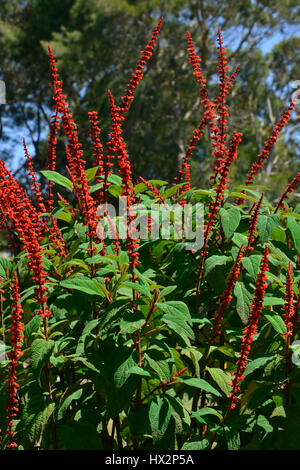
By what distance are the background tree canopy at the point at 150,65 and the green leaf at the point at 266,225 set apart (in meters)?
17.1

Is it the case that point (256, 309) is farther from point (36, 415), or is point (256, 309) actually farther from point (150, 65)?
point (150, 65)

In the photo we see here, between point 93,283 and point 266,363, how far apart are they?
63 cm

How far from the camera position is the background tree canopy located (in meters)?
21.3

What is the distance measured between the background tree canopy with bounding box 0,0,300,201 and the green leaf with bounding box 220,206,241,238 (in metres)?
17.1

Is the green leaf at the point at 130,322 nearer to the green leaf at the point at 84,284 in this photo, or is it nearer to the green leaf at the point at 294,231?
the green leaf at the point at 84,284

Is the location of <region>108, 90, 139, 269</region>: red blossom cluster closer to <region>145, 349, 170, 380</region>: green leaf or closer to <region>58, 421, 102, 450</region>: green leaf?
<region>145, 349, 170, 380</region>: green leaf

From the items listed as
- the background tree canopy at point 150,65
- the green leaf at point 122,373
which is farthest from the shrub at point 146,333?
the background tree canopy at point 150,65

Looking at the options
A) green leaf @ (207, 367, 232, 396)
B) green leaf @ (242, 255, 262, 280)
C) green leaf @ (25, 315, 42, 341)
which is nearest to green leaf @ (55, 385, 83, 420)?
green leaf @ (25, 315, 42, 341)

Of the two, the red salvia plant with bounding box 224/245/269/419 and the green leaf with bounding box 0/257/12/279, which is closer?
the red salvia plant with bounding box 224/245/269/419

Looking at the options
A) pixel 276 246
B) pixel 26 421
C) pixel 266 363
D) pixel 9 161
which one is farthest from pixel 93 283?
pixel 9 161

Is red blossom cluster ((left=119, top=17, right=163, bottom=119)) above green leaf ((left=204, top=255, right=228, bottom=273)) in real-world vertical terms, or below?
above

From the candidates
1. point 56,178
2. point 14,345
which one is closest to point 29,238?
point 14,345

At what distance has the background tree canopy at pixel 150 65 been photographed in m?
21.3

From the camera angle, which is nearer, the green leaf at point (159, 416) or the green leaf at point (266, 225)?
the green leaf at point (159, 416)
